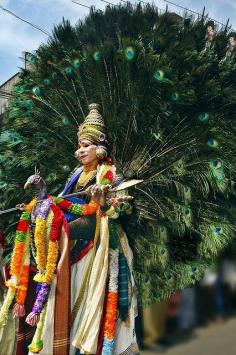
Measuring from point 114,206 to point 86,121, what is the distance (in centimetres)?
109

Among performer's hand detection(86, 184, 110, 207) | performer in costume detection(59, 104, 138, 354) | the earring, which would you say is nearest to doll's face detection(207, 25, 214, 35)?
the earring

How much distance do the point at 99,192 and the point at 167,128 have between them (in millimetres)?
1165

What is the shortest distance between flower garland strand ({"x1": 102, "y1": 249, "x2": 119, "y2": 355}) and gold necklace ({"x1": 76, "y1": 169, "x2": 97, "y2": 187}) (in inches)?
30.7

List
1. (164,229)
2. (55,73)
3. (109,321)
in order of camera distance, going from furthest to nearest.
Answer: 1. (55,73)
2. (164,229)
3. (109,321)

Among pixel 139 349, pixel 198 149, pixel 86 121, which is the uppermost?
pixel 86 121

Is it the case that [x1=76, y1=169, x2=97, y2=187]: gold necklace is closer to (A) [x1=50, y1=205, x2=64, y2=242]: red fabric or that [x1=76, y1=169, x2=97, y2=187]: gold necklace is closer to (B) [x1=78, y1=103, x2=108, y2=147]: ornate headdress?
(B) [x1=78, y1=103, x2=108, y2=147]: ornate headdress

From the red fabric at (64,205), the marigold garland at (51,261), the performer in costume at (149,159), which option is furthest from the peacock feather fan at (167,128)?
the marigold garland at (51,261)

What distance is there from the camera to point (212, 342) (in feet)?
14.7

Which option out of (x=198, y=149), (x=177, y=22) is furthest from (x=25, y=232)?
(x=177, y=22)

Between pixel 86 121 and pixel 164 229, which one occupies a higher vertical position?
pixel 86 121

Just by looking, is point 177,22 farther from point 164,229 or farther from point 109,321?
point 109,321

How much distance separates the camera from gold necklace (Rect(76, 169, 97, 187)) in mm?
5254

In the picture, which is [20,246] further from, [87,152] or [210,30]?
[210,30]

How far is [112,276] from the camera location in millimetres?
4922
